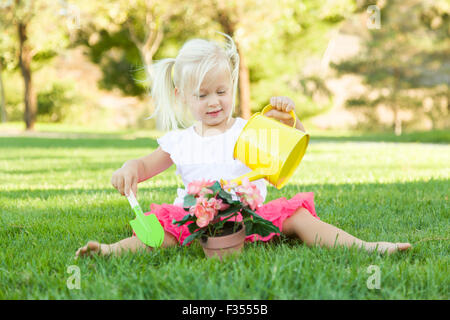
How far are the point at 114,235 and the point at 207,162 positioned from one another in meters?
0.63

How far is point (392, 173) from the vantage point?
5.25 meters

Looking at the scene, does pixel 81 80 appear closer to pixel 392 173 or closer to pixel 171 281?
pixel 392 173

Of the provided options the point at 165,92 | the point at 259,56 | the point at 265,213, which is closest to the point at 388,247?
the point at 265,213

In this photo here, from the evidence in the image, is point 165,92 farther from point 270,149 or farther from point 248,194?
point 248,194

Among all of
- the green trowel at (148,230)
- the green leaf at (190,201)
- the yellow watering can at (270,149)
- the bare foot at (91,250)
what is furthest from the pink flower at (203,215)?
the bare foot at (91,250)

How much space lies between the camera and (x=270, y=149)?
2.18 meters

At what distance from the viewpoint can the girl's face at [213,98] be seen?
2383mm

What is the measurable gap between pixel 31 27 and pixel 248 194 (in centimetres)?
1728

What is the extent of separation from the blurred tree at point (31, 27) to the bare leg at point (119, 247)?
1566 centimetres

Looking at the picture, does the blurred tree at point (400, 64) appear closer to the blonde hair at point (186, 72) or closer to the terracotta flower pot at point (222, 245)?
the blonde hair at point (186, 72)

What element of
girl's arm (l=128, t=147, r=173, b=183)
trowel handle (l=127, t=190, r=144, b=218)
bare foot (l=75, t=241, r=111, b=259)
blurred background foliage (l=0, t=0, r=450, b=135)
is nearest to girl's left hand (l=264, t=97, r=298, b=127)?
girl's arm (l=128, t=147, r=173, b=183)

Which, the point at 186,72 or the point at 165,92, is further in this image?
the point at 165,92

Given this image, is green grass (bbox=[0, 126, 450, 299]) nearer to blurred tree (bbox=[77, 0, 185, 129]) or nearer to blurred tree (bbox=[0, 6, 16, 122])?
blurred tree (bbox=[77, 0, 185, 129])

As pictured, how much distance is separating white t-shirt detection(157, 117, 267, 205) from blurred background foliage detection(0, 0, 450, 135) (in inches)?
371
